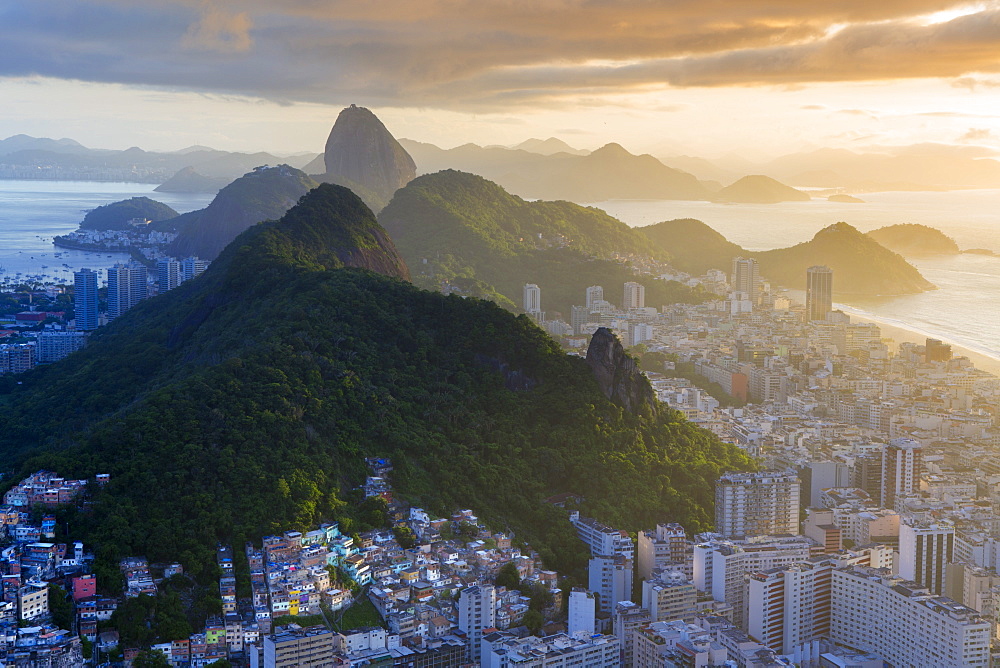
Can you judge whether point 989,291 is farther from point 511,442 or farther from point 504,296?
point 511,442

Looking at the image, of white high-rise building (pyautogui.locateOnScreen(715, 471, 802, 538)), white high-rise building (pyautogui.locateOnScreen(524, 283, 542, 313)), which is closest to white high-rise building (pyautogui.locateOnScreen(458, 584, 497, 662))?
white high-rise building (pyautogui.locateOnScreen(715, 471, 802, 538))

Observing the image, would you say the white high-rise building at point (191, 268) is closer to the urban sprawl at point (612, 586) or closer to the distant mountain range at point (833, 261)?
the distant mountain range at point (833, 261)

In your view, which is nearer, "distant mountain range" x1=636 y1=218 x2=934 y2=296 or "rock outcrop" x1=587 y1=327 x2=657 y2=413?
"rock outcrop" x1=587 y1=327 x2=657 y2=413

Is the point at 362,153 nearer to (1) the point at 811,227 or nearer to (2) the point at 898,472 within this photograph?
(1) the point at 811,227

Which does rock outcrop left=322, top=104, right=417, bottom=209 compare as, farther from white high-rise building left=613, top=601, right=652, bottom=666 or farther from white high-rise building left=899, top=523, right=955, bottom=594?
white high-rise building left=613, top=601, right=652, bottom=666

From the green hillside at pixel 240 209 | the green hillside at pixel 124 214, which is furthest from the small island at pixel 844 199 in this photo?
the green hillside at pixel 124 214
